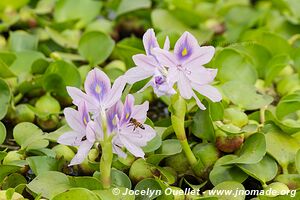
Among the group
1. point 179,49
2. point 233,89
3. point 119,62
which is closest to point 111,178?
point 179,49

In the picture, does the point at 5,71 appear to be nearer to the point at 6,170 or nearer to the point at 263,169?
the point at 6,170

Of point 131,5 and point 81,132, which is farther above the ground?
point 81,132

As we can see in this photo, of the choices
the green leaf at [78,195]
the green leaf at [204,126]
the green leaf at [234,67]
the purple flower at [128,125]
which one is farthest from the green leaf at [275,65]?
the green leaf at [78,195]

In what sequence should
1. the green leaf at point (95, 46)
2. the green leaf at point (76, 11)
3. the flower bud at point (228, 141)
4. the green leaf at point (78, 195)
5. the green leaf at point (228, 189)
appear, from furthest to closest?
the green leaf at point (76, 11), the green leaf at point (95, 46), the flower bud at point (228, 141), the green leaf at point (228, 189), the green leaf at point (78, 195)

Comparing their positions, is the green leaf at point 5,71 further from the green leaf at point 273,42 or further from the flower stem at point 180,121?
the green leaf at point 273,42

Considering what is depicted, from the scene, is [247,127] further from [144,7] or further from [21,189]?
[144,7]

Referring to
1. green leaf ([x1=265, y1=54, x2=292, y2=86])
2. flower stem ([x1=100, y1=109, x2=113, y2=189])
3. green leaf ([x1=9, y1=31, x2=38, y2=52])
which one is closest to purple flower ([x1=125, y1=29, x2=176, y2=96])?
flower stem ([x1=100, y1=109, x2=113, y2=189])

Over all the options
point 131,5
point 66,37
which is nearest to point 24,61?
point 66,37

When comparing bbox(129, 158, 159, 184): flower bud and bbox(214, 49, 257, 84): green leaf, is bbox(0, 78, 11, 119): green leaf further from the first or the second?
bbox(214, 49, 257, 84): green leaf
